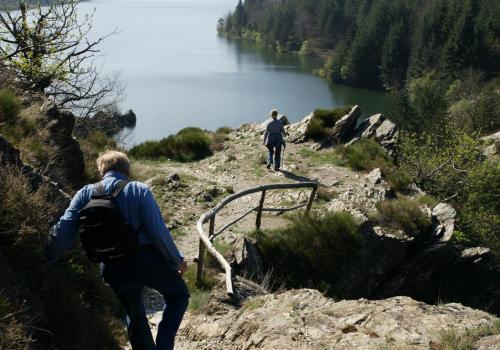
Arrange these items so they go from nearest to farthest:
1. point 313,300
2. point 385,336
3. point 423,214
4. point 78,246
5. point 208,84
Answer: point 385,336 < point 78,246 < point 313,300 < point 423,214 < point 208,84

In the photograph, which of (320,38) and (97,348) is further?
(320,38)

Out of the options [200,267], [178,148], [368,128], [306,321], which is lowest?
[178,148]

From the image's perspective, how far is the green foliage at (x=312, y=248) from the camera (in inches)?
420

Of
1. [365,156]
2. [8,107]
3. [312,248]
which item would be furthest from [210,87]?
[8,107]

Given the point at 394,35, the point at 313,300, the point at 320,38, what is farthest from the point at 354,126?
the point at 320,38

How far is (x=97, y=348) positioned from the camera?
514 centimetres

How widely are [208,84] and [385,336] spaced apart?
245 ft

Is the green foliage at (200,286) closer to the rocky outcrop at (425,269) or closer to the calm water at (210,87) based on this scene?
the rocky outcrop at (425,269)

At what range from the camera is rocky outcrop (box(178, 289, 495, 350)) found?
4980 mm

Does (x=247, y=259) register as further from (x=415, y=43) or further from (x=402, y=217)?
(x=415, y=43)

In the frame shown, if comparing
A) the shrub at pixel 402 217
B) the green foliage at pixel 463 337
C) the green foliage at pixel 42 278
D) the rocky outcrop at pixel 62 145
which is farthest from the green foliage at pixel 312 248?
the green foliage at pixel 463 337

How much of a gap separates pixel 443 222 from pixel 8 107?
1154 centimetres

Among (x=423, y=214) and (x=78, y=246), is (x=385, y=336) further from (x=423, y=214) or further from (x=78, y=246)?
(x=423, y=214)

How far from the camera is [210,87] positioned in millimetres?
75625
